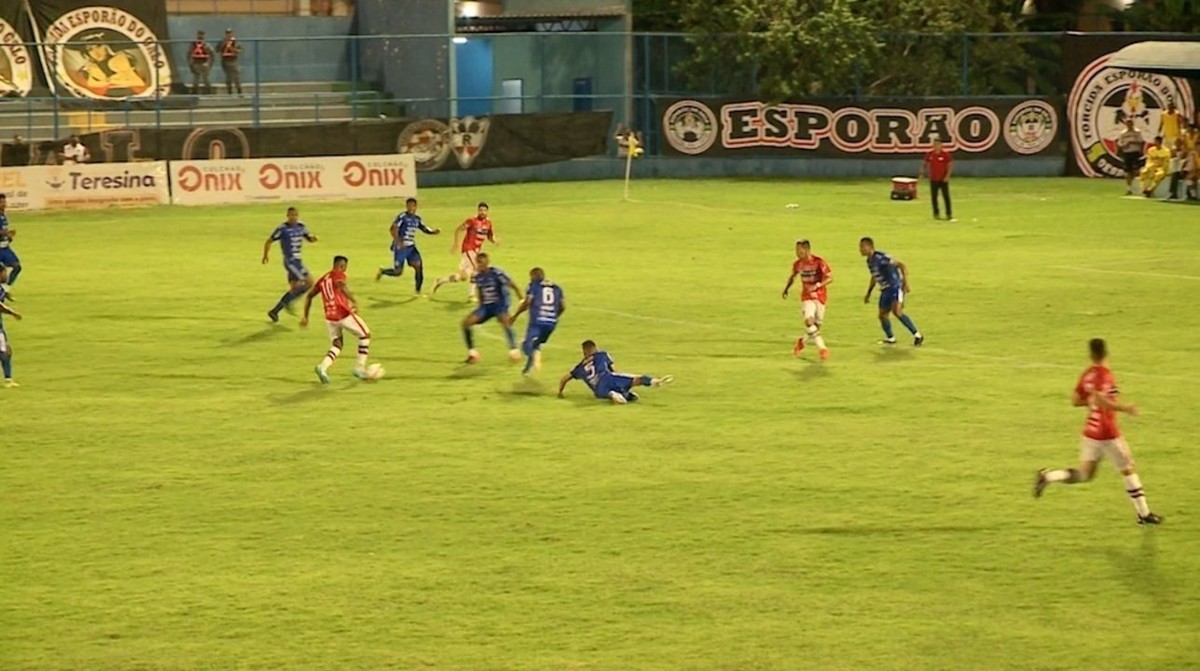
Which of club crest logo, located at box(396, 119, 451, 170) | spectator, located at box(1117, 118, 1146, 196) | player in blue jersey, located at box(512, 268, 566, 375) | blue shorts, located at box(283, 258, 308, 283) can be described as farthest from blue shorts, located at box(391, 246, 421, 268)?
spectator, located at box(1117, 118, 1146, 196)

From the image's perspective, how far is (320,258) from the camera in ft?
124

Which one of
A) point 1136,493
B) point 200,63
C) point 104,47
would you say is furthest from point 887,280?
point 104,47

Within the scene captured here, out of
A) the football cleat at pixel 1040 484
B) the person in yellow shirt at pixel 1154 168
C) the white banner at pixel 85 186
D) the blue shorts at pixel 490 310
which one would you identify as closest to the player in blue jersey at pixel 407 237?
the blue shorts at pixel 490 310

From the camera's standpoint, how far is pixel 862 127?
58000 mm

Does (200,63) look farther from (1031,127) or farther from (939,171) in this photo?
(1031,127)

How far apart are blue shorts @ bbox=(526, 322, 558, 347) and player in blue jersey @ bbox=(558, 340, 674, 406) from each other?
1441mm

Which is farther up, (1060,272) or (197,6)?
(197,6)

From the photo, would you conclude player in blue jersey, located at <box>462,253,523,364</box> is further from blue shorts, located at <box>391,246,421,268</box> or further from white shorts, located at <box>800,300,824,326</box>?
blue shorts, located at <box>391,246,421,268</box>

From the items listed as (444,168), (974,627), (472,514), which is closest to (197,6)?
(444,168)

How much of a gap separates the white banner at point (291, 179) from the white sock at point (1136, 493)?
36.6 metres

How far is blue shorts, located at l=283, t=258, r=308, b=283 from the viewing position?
97.9 ft

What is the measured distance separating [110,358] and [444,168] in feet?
95.8

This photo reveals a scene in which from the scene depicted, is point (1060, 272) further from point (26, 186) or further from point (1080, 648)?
point (26, 186)

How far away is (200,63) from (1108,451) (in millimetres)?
46460
